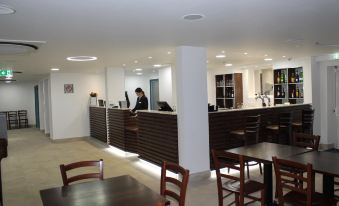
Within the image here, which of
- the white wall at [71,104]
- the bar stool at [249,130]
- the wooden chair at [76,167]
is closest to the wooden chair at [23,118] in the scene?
the white wall at [71,104]

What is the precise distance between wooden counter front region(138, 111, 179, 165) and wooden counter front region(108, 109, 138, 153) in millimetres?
657

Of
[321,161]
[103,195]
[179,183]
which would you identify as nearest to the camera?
[103,195]

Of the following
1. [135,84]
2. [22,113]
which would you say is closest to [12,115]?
[22,113]

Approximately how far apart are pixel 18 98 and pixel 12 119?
1038 mm

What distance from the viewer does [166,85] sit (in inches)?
384

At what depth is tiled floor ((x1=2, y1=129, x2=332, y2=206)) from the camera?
14.6 feet

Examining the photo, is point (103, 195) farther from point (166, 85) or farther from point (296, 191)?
point (166, 85)

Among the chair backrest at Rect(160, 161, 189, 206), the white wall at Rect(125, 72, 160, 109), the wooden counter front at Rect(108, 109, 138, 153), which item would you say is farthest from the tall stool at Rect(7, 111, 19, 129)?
the chair backrest at Rect(160, 161, 189, 206)

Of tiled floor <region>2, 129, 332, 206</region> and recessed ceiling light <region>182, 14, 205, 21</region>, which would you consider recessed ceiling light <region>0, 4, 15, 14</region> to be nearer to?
recessed ceiling light <region>182, 14, 205, 21</region>

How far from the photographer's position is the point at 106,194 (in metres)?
2.33

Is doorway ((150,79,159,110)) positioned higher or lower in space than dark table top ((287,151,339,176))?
higher

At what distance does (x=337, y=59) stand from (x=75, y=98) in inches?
301

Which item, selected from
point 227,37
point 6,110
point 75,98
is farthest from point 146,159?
point 6,110

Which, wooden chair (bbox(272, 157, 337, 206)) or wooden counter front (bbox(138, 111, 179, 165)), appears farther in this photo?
wooden counter front (bbox(138, 111, 179, 165))
